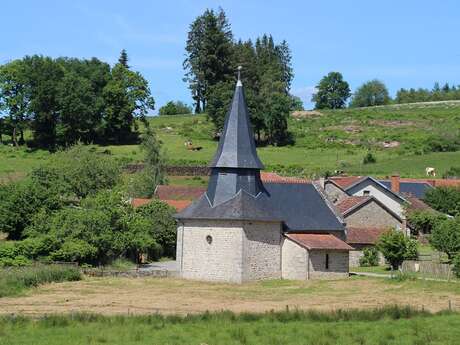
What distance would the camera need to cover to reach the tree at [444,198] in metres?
67.9

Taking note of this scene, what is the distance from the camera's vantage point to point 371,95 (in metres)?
160

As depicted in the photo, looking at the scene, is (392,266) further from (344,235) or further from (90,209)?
(90,209)

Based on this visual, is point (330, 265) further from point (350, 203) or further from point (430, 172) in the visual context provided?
point (430, 172)

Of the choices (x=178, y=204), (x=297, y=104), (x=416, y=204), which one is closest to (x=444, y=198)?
(x=416, y=204)

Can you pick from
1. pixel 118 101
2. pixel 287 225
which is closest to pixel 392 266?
pixel 287 225

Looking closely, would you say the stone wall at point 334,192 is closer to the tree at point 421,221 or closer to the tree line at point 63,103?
the tree at point 421,221

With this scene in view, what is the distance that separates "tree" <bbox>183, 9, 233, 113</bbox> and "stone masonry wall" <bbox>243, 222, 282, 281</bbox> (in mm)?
67049

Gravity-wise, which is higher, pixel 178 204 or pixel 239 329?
pixel 178 204

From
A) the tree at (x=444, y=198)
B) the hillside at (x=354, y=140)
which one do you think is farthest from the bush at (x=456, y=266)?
the hillside at (x=354, y=140)

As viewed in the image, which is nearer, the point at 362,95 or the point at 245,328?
the point at 245,328

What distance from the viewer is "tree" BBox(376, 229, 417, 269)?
46062 mm

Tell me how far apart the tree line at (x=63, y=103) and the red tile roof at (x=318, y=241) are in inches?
2057

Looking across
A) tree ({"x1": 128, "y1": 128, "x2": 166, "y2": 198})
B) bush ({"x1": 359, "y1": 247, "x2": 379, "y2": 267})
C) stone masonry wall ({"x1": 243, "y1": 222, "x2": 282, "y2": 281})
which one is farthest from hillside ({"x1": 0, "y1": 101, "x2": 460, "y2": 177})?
stone masonry wall ({"x1": 243, "y1": 222, "x2": 282, "y2": 281})

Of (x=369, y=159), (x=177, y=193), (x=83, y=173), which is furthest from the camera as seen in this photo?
(x=369, y=159)
